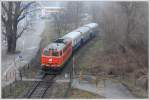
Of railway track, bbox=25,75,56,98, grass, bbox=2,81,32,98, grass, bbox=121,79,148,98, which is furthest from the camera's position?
railway track, bbox=25,75,56,98

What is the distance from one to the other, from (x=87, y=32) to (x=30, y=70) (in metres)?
6.67

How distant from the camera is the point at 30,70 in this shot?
13.4 meters

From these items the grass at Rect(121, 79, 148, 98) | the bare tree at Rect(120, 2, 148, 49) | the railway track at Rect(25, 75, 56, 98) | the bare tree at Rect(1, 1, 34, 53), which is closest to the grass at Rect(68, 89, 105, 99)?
the railway track at Rect(25, 75, 56, 98)

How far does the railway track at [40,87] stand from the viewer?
1094 centimetres

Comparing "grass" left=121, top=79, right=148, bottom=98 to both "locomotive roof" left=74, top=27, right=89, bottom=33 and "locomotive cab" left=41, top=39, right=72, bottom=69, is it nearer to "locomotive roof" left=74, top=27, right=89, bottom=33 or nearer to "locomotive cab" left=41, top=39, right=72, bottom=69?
"locomotive cab" left=41, top=39, right=72, bottom=69

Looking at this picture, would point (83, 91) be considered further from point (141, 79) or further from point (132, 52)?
point (132, 52)

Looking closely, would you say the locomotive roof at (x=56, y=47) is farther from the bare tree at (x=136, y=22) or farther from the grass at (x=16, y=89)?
the bare tree at (x=136, y=22)

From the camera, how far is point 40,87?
38.4 ft

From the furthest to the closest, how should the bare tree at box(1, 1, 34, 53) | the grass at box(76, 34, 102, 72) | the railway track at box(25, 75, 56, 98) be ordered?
the bare tree at box(1, 1, 34, 53) < the grass at box(76, 34, 102, 72) < the railway track at box(25, 75, 56, 98)

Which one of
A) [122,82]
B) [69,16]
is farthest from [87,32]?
[122,82]

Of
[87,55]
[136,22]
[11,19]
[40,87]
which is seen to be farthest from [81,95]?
[11,19]

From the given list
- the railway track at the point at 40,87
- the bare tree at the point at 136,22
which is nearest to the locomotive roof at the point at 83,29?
the bare tree at the point at 136,22

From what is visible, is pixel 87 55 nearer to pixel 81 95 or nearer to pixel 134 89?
pixel 134 89

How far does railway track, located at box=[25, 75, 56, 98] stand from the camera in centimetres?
1094
